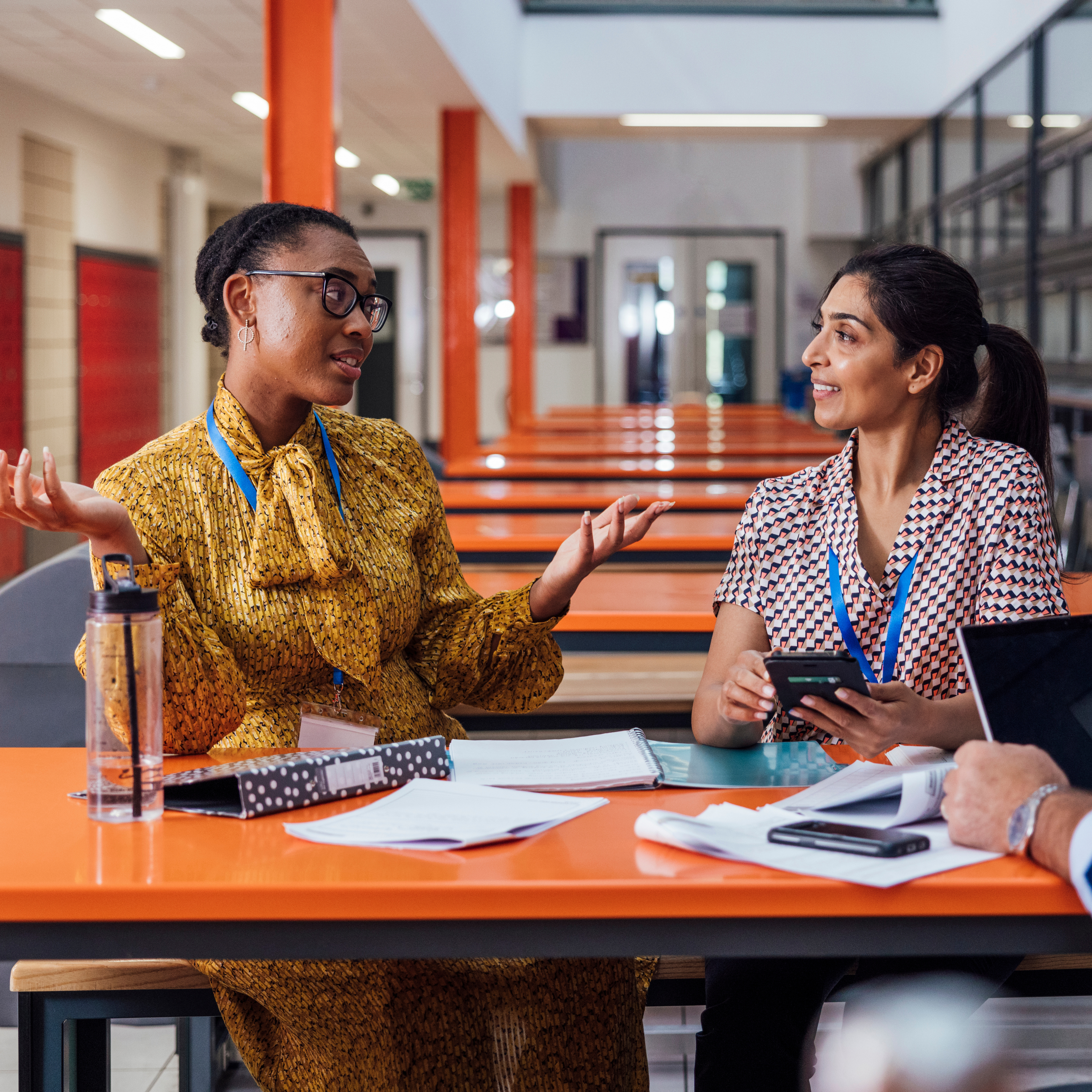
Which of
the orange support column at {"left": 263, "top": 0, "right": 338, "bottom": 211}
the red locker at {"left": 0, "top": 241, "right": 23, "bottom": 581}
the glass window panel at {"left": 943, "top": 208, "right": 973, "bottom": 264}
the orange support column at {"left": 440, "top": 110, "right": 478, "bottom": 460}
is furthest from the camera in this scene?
the glass window panel at {"left": 943, "top": 208, "right": 973, "bottom": 264}

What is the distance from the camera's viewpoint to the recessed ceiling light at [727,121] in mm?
8969

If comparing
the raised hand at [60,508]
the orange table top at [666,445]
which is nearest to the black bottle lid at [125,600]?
the raised hand at [60,508]

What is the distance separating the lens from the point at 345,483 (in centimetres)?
177

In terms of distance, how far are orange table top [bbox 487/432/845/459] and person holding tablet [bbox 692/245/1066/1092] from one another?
397cm

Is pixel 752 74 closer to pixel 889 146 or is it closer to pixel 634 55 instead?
pixel 634 55

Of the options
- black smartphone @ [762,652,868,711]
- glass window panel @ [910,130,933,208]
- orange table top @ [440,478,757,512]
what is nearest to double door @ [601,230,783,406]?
glass window panel @ [910,130,933,208]

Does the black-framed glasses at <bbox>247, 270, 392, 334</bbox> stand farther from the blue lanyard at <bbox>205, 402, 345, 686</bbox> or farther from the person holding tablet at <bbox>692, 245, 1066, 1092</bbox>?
the person holding tablet at <bbox>692, 245, 1066, 1092</bbox>

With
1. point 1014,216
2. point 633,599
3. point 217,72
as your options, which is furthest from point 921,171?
point 633,599

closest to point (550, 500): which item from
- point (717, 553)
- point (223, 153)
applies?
point (717, 553)

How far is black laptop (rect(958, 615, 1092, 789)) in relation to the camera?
1.18 meters

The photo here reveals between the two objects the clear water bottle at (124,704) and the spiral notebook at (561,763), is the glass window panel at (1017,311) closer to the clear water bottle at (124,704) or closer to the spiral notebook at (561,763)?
the spiral notebook at (561,763)

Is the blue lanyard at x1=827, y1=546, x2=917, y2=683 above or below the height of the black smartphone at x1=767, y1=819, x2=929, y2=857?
above

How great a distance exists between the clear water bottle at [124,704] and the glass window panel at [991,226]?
303 inches

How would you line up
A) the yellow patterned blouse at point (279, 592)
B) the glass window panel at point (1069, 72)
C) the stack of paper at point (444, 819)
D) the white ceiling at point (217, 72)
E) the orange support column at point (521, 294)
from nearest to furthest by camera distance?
the stack of paper at point (444, 819), the yellow patterned blouse at point (279, 592), the white ceiling at point (217, 72), the glass window panel at point (1069, 72), the orange support column at point (521, 294)
